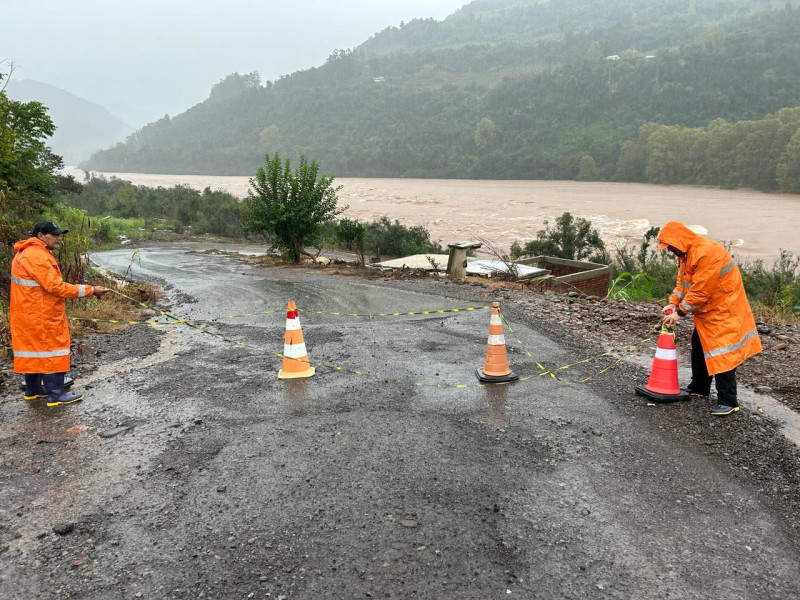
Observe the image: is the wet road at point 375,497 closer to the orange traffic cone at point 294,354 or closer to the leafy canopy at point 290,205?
the orange traffic cone at point 294,354

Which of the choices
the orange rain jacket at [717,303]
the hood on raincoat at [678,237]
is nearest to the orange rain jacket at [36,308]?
the hood on raincoat at [678,237]

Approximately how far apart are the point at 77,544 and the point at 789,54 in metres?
134

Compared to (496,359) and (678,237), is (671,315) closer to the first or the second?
(678,237)

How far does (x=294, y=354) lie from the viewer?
6504mm

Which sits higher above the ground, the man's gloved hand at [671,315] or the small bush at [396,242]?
the man's gloved hand at [671,315]

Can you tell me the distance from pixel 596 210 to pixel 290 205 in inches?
1740

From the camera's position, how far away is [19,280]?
5.37 m

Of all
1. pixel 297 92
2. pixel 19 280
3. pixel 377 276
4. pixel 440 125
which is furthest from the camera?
pixel 297 92

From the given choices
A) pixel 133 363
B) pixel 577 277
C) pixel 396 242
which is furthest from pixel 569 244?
pixel 133 363

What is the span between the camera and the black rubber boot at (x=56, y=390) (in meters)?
5.55

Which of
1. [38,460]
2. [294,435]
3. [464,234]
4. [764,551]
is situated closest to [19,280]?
[38,460]

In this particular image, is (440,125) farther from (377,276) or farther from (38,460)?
(38,460)

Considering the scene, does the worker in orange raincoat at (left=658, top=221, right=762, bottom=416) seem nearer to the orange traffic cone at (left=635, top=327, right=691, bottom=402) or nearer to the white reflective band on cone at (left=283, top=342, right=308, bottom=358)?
the orange traffic cone at (left=635, top=327, right=691, bottom=402)

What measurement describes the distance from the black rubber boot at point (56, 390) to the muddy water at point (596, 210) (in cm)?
3302
